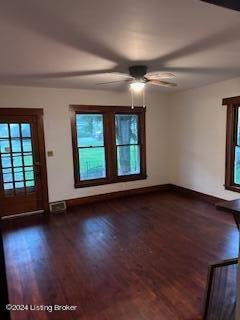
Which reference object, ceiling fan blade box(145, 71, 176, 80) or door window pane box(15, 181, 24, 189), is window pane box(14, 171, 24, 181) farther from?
ceiling fan blade box(145, 71, 176, 80)

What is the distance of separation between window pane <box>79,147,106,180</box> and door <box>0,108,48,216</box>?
831mm

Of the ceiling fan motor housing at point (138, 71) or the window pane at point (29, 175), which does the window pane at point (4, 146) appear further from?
the ceiling fan motor housing at point (138, 71)

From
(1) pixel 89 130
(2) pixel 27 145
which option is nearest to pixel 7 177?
(2) pixel 27 145

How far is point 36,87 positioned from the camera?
14.9 feet

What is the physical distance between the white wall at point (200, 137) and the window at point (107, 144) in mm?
847

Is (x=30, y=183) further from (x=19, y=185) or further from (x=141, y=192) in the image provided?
(x=141, y=192)

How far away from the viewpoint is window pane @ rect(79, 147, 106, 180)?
5172 millimetres

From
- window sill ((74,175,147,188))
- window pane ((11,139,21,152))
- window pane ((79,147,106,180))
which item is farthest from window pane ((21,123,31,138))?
window sill ((74,175,147,188))

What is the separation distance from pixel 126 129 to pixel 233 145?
232cm

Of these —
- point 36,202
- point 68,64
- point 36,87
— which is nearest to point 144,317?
point 68,64

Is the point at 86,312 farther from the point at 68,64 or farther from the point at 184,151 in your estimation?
the point at 184,151

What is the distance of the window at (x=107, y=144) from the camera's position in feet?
16.6

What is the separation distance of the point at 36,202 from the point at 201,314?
3.61 m

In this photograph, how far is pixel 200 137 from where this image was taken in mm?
5125
